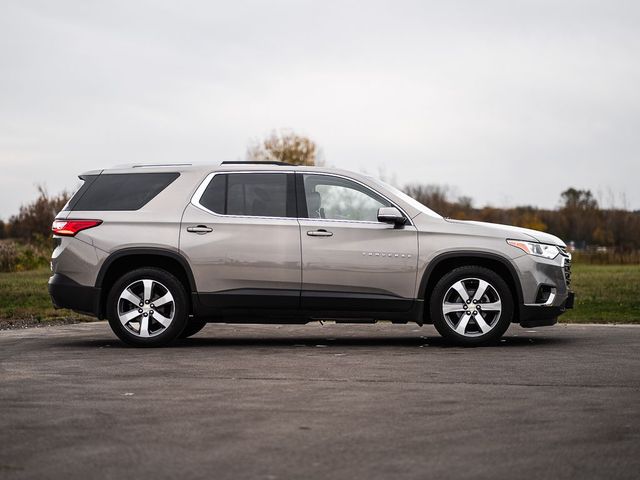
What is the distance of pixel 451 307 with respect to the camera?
10.9 m

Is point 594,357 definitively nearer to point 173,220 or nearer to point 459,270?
point 459,270

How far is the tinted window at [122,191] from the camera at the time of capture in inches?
444

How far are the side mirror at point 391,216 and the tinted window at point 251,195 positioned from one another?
36.8 inches

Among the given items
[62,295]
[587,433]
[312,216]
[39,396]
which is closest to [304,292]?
[312,216]

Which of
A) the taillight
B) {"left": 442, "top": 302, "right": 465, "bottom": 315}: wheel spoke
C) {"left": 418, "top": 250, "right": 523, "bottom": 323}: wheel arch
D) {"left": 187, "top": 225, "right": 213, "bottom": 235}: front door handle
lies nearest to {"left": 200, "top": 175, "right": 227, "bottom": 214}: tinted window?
{"left": 187, "top": 225, "right": 213, "bottom": 235}: front door handle

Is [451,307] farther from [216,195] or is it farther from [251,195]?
[216,195]

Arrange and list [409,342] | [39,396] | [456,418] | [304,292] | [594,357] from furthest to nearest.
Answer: [409,342] < [304,292] < [594,357] < [39,396] < [456,418]

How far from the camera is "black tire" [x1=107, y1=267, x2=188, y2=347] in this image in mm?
11031

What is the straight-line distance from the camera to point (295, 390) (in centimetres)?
773

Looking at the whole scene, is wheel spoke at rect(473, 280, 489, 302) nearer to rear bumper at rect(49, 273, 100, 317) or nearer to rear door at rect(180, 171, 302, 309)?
rear door at rect(180, 171, 302, 309)

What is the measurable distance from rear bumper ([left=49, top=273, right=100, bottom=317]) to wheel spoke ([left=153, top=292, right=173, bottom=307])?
61 cm

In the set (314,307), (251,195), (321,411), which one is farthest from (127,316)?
(321,411)

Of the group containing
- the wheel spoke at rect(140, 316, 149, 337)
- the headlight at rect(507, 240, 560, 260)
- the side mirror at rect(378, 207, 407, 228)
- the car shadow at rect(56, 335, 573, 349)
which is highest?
the side mirror at rect(378, 207, 407, 228)

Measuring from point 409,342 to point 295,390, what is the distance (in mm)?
4232
